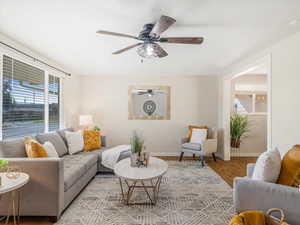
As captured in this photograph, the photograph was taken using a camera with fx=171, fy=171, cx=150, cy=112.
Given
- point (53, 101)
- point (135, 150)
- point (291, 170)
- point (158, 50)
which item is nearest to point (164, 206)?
point (135, 150)

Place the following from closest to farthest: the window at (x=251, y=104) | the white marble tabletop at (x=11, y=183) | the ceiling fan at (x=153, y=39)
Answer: the white marble tabletop at (x=11, y=183) < the ceiling fan at (x=153, y=39) < the window at (x=251, y=104)

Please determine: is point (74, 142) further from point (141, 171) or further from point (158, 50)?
point (158, 50)

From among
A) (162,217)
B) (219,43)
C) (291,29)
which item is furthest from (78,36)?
(291,29)

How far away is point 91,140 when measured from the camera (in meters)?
3.75

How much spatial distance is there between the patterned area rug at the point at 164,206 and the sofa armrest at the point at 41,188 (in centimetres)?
24

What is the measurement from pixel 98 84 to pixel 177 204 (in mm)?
3927

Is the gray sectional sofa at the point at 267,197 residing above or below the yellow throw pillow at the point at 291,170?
below

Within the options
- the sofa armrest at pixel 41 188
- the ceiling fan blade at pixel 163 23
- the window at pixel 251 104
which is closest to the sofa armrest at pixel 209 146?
the window at pixel 251 104

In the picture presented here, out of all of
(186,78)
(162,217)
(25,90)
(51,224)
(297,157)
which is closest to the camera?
(297,157)

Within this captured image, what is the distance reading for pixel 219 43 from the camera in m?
2.71

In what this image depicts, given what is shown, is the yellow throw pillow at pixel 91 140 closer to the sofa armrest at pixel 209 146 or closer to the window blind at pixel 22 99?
the window blind at pixel 22 99

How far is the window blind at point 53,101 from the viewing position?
12.5ft

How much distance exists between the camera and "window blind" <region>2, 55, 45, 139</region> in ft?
8.52

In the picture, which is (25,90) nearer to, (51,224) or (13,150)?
(13,150)
